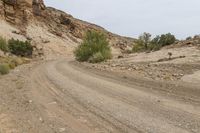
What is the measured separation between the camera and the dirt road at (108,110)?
11336 mm

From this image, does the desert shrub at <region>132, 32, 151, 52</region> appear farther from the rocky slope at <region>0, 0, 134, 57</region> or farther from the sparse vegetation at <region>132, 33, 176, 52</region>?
the rocky slope at <region>0, 0, 134, 57</region>

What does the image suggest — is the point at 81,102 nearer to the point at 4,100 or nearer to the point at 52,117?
the point at 52,117

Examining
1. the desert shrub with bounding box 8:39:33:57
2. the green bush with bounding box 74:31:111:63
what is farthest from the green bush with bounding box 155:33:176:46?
the desert shrub with bounding box 8:39:33:57

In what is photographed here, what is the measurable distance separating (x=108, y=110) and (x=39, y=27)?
10559 centimetres

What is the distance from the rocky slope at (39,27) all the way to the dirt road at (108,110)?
253 feet

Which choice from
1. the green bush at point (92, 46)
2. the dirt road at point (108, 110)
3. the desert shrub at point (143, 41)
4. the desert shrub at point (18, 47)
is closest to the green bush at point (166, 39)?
the desert shrub at point (143, 41)

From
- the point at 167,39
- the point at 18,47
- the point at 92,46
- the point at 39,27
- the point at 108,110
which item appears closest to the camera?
the point at 108,110

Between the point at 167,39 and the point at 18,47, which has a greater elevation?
the point at 167,39

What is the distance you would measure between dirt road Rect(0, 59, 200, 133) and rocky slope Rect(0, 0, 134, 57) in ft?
253

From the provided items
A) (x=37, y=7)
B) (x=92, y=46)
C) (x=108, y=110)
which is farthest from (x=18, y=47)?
(x=108, y=110)

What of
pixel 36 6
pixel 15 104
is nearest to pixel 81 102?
pixel 15 104

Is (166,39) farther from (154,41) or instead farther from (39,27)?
(39,27)

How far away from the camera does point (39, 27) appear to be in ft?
384

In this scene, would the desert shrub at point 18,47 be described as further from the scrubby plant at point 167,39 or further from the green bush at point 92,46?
the scrubby plant at point 167,39
